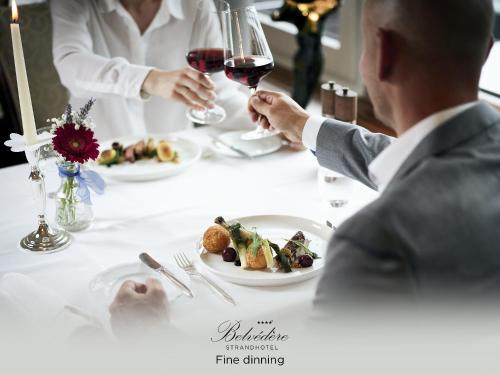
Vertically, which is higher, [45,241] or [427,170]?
[427,170]

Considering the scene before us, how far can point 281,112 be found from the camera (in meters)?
1.35

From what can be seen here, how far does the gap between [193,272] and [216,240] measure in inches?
3.0

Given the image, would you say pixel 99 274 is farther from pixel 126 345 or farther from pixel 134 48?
pixel 134 48

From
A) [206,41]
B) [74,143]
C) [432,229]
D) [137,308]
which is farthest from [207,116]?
[432,229]

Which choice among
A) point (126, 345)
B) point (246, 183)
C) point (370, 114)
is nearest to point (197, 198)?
point (246, 183)

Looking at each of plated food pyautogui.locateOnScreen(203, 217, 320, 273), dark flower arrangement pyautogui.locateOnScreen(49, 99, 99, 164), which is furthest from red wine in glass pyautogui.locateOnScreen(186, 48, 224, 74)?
plated food pyautogui.locateOnScreen(203, 217, 320, 273)

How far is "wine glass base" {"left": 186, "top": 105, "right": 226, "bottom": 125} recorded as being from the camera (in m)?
1.57

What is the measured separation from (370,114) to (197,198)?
3.76ft

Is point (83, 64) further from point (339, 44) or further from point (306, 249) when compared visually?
point (339, 44)

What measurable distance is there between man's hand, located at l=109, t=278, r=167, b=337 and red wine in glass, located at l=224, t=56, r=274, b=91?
1.70ft

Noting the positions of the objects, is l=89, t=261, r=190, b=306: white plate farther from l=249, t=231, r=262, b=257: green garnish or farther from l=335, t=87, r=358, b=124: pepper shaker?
l=335, t=87, r=358, b=124: pepper shaker

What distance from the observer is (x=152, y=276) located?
1.10 m

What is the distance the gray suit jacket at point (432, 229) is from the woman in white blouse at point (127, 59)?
1.05m

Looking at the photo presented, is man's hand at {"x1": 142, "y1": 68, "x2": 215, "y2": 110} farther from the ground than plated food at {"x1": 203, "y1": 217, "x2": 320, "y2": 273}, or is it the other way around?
man's hand at {"x1": 142, "y1": 68, "x2": 215, "y2": 110}
